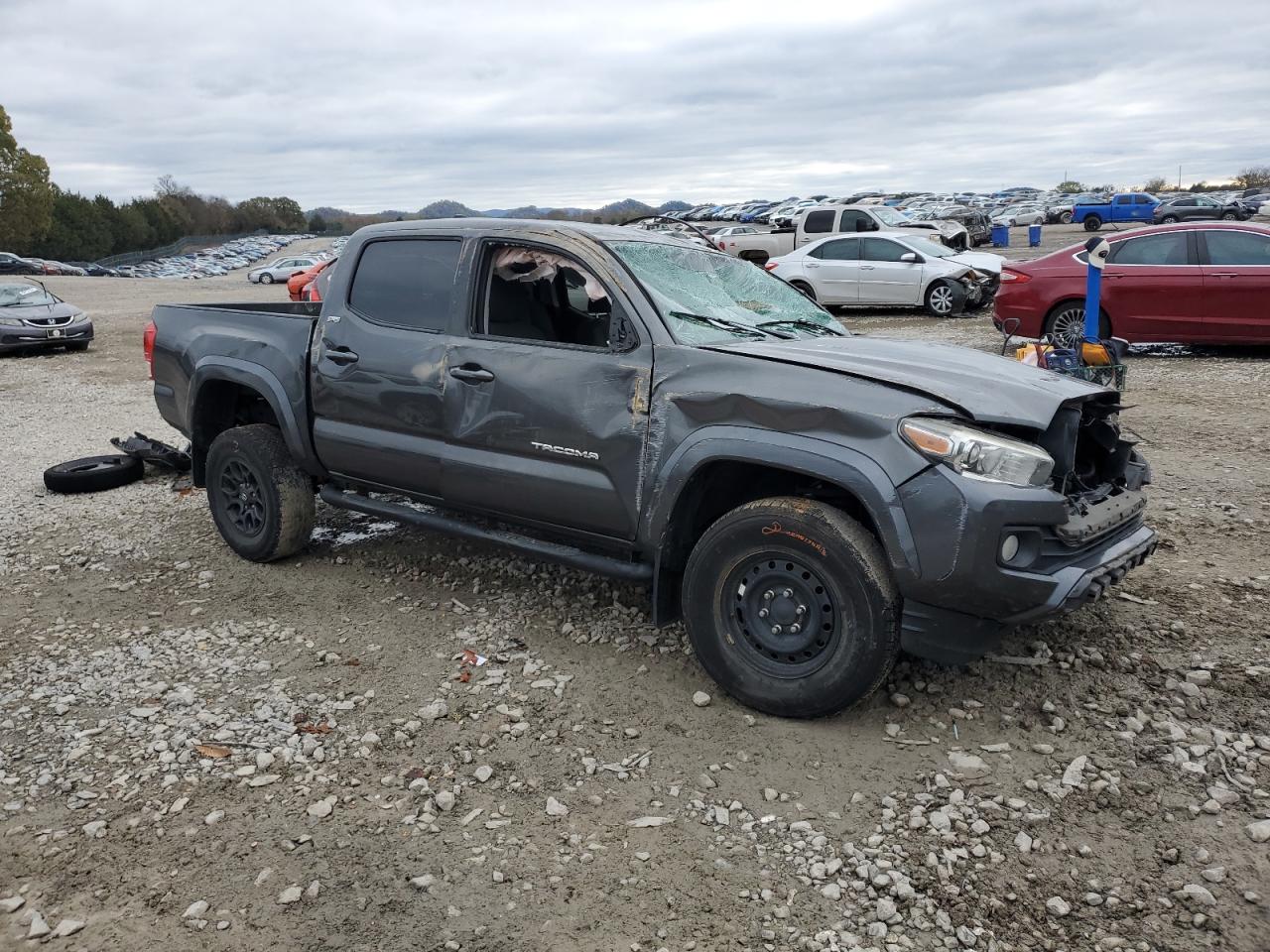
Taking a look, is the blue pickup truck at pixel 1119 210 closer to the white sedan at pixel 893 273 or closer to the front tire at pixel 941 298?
the white sedan at pixel 893 273

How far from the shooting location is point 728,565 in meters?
3.70

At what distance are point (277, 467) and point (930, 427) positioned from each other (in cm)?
362

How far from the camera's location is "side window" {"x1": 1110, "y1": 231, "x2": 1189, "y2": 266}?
11.0 metres

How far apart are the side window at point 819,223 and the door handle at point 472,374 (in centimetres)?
1752

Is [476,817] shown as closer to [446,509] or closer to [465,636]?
[465,636]

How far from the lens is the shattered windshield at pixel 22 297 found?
17.9 metres

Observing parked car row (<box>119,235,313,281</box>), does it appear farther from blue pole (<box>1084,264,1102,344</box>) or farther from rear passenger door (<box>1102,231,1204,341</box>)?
blue pole (<box>1084,264,1102,344</box>)

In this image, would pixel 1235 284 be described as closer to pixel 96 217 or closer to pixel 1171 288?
pixel 1171 288

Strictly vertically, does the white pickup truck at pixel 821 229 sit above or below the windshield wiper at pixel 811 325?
above

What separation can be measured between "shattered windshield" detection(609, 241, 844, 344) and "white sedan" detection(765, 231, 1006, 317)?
37.8 feet

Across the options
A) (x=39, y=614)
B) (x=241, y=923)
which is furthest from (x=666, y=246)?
(x=39, y=614)

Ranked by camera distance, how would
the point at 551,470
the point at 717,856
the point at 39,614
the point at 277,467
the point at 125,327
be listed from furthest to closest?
the point at 125,327
the point at 277,467
the point at 39,614
the point at 551,470
the point at 717,856

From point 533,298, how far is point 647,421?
1.06 meters

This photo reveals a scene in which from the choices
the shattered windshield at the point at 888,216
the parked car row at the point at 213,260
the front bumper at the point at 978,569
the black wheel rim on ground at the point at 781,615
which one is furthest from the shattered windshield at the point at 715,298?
the parked car row at the point at 213,260
